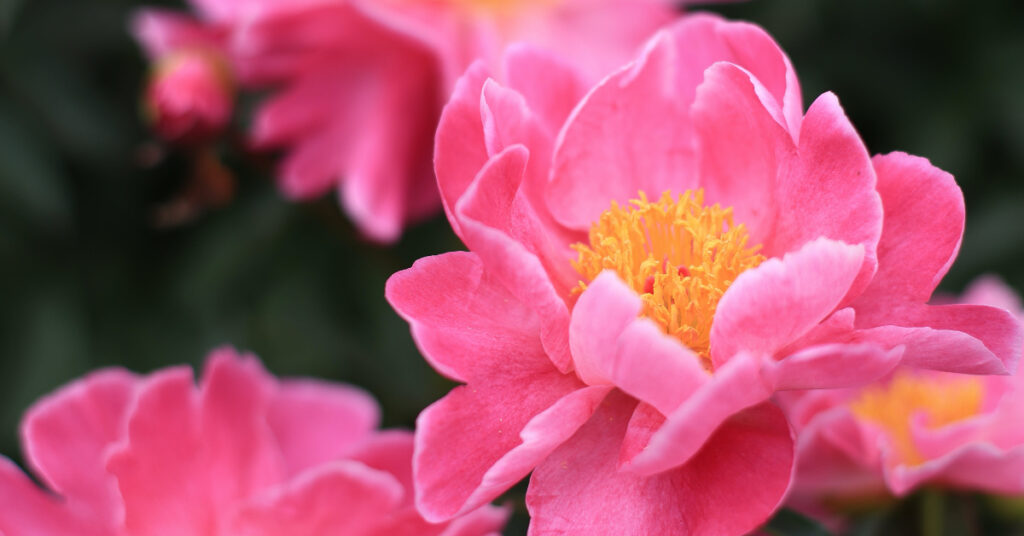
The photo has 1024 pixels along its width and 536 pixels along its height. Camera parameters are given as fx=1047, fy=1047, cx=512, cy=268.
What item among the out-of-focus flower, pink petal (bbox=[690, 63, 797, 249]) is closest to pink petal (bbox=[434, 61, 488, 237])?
pink petal (bbox=[690, 63, 797, 249])

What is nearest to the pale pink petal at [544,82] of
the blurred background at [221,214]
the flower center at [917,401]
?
the flower center at [917,401]

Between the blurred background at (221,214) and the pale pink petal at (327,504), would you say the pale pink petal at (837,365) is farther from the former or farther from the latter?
the blurred background at (221,214)

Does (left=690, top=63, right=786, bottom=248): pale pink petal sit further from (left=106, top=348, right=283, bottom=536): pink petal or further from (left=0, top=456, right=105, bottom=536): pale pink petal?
(left=0, top=456, right=105, bottom=536): pale pink petal

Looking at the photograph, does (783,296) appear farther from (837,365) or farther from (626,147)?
(626,147)

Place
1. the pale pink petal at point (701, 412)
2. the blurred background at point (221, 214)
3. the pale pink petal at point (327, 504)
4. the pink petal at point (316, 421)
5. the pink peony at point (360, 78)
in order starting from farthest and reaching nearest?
the blurred background at point (221, 214), the pink peony at point (360, 78), the pink petal at point (316, 421), the pale pink petal at point (327, 504), the pale pink petal at point (701, 412)

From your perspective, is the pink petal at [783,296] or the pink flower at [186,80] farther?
the pink flower at [186,80]

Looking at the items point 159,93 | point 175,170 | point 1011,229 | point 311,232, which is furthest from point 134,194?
point 1011,229
